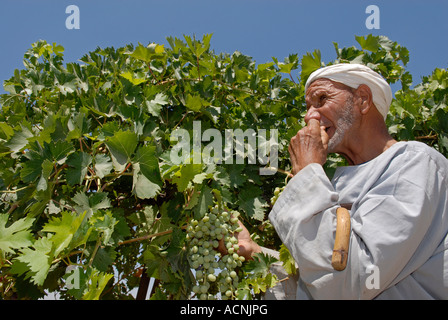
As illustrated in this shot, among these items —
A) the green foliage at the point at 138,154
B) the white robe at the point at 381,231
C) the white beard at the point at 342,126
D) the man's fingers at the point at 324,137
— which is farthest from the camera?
the white beard at the point at 342,126

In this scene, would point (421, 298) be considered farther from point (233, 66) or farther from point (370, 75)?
point (233, 66)

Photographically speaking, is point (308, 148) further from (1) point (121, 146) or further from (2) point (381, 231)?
(1) point (121, 146)

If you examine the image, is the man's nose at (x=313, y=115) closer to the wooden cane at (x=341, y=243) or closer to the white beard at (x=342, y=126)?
the white beard at (x=342, y=126)

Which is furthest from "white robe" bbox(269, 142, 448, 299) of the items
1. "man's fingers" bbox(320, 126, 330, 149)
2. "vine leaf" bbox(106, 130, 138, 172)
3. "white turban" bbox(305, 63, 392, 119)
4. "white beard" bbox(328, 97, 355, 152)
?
"vine leaf" bbox(106, 130, 138, 172)

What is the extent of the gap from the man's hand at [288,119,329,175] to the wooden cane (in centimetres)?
33

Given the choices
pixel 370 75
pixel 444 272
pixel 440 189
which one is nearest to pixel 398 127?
pixel 370 75

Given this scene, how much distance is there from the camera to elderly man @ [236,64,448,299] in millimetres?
1452

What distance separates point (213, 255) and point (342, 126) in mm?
874

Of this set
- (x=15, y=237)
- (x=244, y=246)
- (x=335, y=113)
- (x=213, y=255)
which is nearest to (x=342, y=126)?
(x=335, y=113)

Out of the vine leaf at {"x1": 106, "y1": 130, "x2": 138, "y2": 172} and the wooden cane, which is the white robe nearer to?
the wooden cane

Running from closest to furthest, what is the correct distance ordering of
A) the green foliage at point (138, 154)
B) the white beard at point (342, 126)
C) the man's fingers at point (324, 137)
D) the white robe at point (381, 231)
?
1. the white robe at point (381, 231)
2. the green foliage at point (138, 154)
3. the man's fingers at point (324, 137)
4. the white beard at point (342, 126)

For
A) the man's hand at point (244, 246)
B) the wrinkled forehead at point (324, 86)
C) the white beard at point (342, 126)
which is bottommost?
the man's hand at point (244, 246)

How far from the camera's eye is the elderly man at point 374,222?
4.76 feet

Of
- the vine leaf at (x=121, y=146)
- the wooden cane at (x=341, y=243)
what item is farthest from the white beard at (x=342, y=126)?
the vine leaf at (x=121, y=146)
